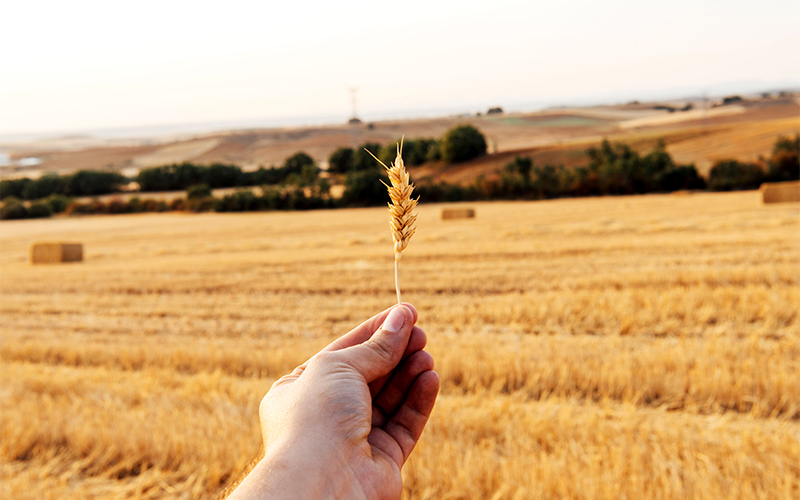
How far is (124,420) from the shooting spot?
4578mm

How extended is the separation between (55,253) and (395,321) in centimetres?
1928

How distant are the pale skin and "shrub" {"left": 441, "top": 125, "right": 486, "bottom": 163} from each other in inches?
1670

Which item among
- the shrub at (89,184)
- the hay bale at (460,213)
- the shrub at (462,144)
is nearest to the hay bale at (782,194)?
the hay bale at (460,213)

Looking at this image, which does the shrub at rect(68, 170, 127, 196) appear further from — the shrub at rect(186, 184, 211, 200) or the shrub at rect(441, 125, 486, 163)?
the shrub at rect(441, 125, 486, 163)

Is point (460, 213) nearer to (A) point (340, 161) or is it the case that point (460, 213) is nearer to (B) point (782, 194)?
(B) point (782, 194)

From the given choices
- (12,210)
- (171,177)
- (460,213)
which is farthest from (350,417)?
(171,177)

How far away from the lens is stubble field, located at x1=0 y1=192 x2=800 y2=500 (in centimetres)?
367

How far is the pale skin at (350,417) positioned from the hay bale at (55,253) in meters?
18.7

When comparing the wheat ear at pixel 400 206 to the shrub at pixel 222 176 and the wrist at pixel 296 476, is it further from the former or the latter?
the shrub at pixel 222 176

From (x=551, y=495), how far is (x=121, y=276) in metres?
11.9

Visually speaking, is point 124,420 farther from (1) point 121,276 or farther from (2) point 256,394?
(1) point 121,276

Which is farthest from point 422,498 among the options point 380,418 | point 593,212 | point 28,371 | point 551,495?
point 593,212

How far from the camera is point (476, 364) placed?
5559 millimetres

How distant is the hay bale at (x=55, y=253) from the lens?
1805cm
